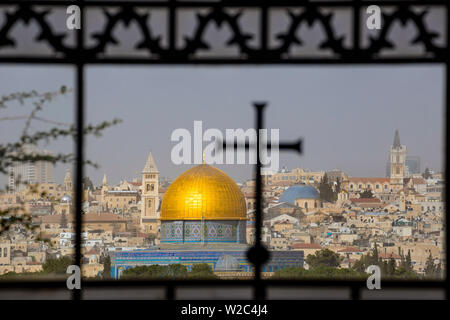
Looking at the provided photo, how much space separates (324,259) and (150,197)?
34.1 feet

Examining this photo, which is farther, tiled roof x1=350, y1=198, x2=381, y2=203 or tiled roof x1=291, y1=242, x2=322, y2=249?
tiled roof x1=291, y1=242, x2=322, y2=249

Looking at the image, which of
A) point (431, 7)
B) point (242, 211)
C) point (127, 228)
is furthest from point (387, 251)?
point (431, 7)

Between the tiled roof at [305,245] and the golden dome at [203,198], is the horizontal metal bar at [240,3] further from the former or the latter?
the tiled roof at [305,245]

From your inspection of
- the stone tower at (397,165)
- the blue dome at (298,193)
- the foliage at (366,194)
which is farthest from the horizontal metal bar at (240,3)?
the foliage at (366,194)

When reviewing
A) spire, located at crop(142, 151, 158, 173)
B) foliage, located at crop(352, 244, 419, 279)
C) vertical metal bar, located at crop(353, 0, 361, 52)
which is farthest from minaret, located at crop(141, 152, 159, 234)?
vertical metal bar, located at crop(353, 0, 361, 52)

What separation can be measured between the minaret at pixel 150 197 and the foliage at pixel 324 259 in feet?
33.0

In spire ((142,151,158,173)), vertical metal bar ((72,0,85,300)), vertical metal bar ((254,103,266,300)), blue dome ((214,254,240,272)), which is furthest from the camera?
spire ((142,151,158,173))

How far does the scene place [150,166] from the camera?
4931cm

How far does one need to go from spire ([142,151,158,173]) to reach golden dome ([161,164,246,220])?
22.7ft

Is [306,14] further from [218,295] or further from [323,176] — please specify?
[323,176]

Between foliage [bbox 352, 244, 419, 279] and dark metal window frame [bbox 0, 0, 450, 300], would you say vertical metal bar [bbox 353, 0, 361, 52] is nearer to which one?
dark metal window frame [bbox 0, 0, 450, 300]

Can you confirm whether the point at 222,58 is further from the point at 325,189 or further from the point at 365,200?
the point at 365,200

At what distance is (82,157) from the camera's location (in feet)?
8.81

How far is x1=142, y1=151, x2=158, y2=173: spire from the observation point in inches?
1933
